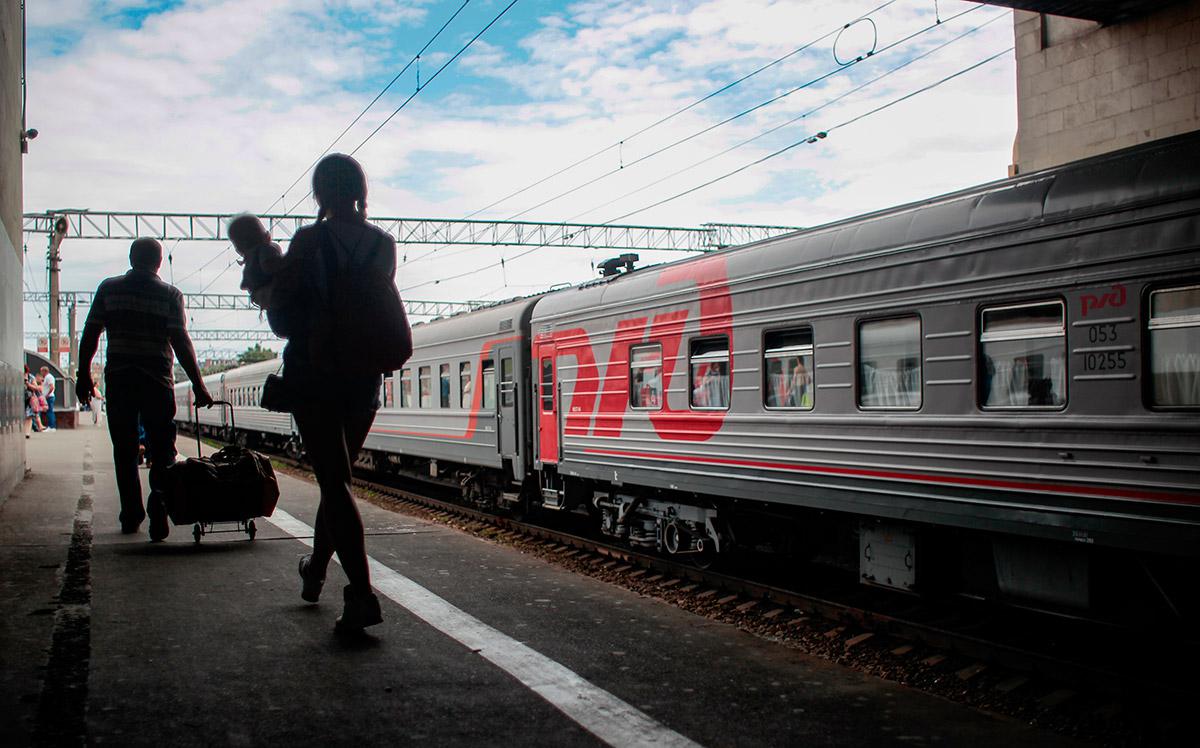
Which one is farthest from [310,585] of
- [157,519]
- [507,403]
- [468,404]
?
[468,404]

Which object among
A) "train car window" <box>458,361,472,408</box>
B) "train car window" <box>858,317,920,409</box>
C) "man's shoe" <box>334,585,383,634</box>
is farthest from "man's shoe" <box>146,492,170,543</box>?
"train car window" <box>458,361,472,408</box>

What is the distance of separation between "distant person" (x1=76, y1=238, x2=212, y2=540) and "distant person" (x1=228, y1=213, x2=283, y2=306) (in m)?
2.21

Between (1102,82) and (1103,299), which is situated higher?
(1102,82)

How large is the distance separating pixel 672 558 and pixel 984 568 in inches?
146

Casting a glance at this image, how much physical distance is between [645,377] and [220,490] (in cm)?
412

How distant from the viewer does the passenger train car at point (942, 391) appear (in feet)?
16.5

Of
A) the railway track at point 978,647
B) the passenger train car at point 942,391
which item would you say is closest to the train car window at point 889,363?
Result: the passenger train car at point 942,391

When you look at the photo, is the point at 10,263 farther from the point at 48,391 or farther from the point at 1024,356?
the point at 48,391

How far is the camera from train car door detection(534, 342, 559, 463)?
11242 mm

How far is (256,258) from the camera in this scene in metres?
4.41

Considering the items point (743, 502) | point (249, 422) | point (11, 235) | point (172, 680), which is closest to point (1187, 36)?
point (743, 502)

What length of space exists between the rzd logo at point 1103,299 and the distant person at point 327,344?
3.58 meters

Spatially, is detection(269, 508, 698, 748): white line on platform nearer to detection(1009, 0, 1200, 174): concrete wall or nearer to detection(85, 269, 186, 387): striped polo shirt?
detection(85, 269, 186, 387): striped polo shirt

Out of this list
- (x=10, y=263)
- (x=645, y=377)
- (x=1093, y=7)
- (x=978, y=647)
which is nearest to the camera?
(x=978, y=647)
